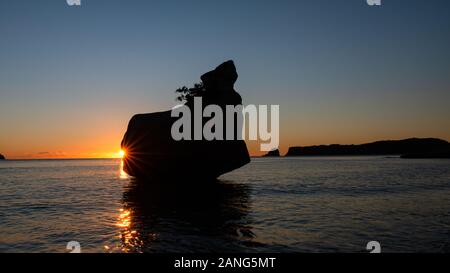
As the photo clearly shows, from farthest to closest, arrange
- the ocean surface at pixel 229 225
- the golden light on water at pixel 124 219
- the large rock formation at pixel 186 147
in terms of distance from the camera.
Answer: the large rock formation at pixel 186 147 < the golden light on water at pixel 124 219 < the ocean surface at pixel 229 225

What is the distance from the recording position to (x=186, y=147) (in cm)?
3716

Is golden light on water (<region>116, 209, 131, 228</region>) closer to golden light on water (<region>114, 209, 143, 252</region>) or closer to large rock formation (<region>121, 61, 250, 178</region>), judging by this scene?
golden light on water (<region>114, 209, 143, 252</region>)

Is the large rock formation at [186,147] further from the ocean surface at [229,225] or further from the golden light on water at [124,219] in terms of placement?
the golden light on water at [124,219]

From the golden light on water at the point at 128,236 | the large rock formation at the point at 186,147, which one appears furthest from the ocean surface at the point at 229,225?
the large rock formation at the point at 186,147

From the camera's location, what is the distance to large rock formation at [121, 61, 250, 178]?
123ft

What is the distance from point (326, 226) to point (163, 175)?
1025 inches

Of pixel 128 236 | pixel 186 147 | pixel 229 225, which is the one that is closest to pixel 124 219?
pixel 128 236

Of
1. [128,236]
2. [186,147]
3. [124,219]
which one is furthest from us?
[186,147]

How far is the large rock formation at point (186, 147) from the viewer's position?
123ft

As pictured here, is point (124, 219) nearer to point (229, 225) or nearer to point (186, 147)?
point (229, 225)

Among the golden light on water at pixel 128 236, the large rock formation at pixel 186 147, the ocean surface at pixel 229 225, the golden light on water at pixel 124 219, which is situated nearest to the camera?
the golden light on water at pixel 128 236

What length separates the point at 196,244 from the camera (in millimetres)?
12789
